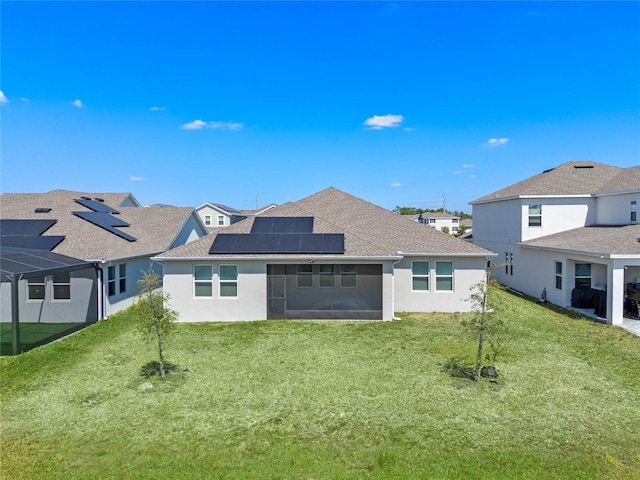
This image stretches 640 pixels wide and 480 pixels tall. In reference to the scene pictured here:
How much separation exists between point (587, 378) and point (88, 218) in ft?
67.6

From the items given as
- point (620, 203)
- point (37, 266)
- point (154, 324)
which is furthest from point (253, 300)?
point (620, 203)

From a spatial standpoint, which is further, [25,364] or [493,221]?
[493,221]

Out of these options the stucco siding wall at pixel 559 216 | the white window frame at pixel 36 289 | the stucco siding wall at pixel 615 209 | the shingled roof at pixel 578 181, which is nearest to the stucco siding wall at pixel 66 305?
the white window frame at pixel 36 289

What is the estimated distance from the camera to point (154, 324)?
28.8ft

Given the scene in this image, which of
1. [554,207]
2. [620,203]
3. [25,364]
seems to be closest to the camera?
[25,364]

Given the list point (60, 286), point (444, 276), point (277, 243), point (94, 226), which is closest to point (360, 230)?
point (444, 276)

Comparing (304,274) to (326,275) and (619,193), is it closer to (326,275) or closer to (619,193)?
(326,275)

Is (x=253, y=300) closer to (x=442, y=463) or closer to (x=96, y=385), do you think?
(x=96, y=385)

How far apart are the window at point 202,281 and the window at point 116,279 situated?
3.88 m

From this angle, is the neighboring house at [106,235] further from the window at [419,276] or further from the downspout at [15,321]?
the window at [419,276]

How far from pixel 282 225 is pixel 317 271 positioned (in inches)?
101

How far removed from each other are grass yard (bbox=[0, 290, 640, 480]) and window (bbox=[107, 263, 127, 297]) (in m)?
4.19

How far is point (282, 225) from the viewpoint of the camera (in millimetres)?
16859

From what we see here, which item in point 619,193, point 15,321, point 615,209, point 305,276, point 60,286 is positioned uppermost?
point 619,193
